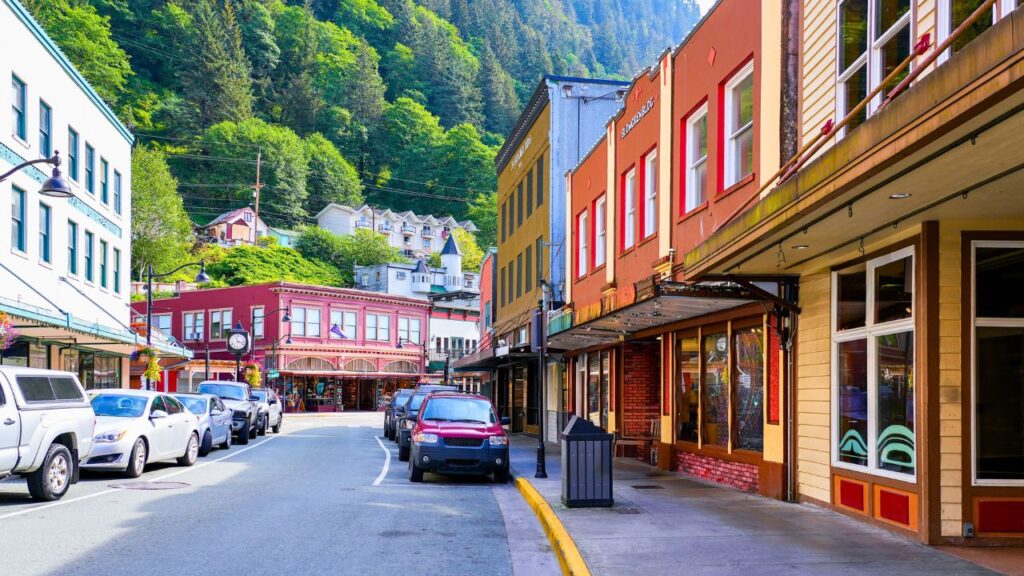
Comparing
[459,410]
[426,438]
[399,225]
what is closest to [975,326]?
[426,438]

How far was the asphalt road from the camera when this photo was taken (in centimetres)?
895

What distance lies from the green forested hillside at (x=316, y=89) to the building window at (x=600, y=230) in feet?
233

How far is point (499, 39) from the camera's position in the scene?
136000 millimetres

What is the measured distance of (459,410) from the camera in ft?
59.9

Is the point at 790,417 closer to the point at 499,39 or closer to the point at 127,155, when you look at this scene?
the point at 127,155

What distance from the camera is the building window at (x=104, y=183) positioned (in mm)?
31891

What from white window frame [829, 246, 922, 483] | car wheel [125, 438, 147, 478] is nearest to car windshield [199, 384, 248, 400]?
car wheel [125, 438, 147, 478]

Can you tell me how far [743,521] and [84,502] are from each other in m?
8.86

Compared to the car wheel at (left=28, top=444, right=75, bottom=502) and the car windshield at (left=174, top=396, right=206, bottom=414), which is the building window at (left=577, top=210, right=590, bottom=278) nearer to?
the car windshield at (left=174, top=396, right=206, bottom=414)

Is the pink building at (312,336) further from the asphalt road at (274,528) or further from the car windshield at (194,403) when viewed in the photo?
the asphalt road at (274,528)

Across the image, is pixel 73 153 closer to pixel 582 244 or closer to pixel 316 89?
pixel 582 244

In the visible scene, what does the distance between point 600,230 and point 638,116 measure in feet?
14.5

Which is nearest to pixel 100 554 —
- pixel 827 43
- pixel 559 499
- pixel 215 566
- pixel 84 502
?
pixel 215 566

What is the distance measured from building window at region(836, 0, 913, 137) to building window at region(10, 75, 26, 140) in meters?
20.1
